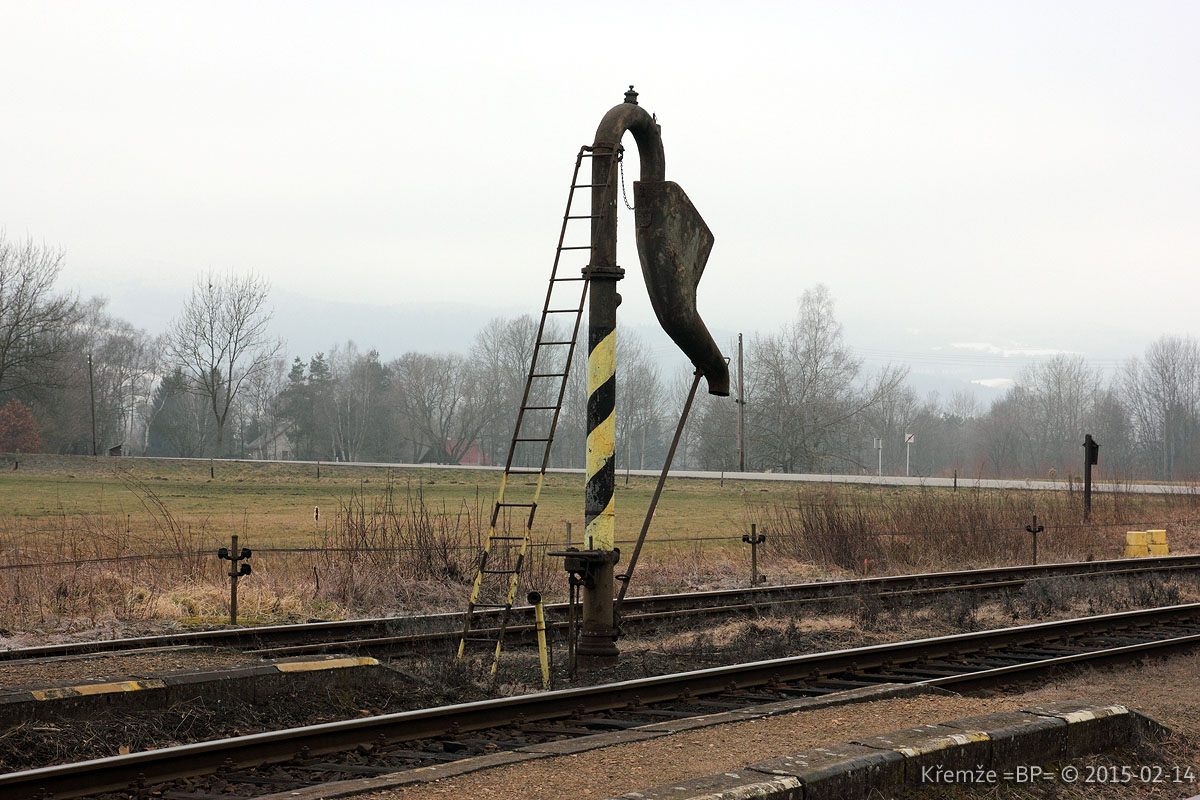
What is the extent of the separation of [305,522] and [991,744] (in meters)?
25.4

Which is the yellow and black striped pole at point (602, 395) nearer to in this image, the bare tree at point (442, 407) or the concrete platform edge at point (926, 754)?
the concrete platform edge at point (926, 754)

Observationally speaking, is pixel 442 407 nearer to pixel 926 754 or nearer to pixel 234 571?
pixel 234 571

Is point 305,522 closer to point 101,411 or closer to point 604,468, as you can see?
point 604,468

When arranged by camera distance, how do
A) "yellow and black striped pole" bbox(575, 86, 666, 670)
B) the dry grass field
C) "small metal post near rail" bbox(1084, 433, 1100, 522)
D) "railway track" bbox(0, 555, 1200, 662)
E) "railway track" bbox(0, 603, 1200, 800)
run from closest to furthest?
"railway track" bbox(0, 603, 1200, 800)
"yellow and black striped pole" bbox(575, 86, 666, 670)
"railway track" bbox(0, 555, 1200, 662)
the dry grass field
"small metal post near rail" bbox(1084, 433, 1100, 522)

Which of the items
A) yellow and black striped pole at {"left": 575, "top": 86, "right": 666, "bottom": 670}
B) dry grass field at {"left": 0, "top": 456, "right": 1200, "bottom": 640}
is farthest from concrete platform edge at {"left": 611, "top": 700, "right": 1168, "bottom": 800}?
dry grass field at {"left": 0, "top": 456, "right": 1200, "bottom": 640}

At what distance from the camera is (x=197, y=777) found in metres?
6.29

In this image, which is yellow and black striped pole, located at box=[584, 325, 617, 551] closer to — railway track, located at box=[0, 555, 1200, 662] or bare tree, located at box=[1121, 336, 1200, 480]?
railway track, located at box=[0, 555, 1200, 662]

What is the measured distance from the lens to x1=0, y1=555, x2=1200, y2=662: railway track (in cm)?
1042

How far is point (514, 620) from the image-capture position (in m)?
12.4

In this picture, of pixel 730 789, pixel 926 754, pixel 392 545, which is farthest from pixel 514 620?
pixel 730 789

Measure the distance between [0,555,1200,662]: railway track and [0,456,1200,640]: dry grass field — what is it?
6.00 feet

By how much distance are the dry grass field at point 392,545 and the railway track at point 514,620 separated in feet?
6.00

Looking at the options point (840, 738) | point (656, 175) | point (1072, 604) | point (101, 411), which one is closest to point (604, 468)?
point (656, 175)

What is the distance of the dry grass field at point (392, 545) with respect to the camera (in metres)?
13.4
